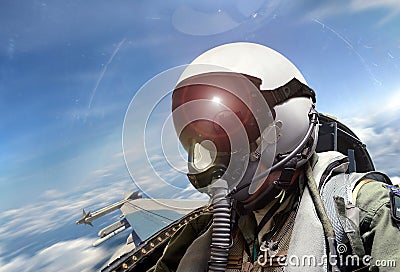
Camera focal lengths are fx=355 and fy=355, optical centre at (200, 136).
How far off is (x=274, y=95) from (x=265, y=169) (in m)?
0.23

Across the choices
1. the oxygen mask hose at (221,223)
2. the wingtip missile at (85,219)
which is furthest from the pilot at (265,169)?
the wingtip missile at (85,219)

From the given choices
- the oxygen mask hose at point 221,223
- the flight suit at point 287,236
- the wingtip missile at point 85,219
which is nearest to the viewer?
the flight suit at point 287,236

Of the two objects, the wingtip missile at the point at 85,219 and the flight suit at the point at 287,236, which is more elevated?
the wingtip missile at the point at 85,219

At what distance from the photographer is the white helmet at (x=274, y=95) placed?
1013 mm

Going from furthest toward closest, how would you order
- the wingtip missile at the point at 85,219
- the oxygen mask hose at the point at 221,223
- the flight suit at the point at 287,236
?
the wingtip missile at the point at 85,219 → the oxygen mask hose at the point at 221,223 → the flight suit at the point at 287,236

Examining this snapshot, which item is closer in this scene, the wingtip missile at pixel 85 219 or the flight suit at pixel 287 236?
the flight suit at pixel 287 236

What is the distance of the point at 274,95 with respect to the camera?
1057mm

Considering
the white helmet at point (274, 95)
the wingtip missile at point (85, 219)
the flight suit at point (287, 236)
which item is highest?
the white helmet at point (274, 95)

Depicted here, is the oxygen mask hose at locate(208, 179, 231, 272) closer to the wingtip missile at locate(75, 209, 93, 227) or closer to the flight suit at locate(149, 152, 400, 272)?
the flight suit at locate(149, 152, 400, 272)

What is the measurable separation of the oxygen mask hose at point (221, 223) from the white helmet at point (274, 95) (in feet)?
0.17

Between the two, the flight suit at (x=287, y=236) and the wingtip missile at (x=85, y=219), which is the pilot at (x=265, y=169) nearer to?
the flight suit at (x=287, y=236)

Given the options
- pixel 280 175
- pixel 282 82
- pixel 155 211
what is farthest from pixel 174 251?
pixel 282 82

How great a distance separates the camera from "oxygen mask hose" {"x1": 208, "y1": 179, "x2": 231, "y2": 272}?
1.00m

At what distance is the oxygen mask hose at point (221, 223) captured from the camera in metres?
1.00
